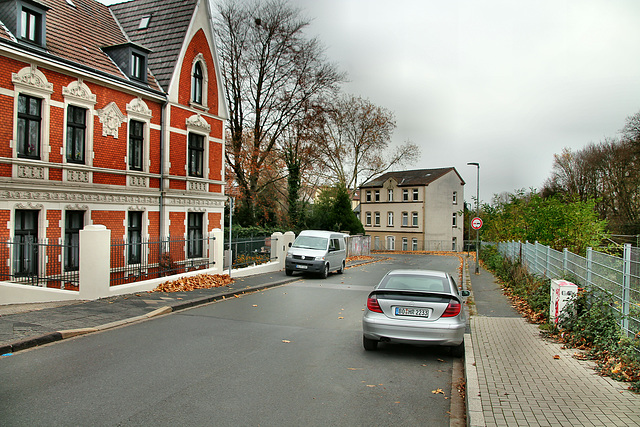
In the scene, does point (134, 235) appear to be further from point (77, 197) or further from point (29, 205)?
point (29, 205)

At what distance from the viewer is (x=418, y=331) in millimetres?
7605

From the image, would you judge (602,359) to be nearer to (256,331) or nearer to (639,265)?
(639,265)

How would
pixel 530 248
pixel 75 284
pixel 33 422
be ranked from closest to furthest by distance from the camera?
1. pixel 33 422
2. pixel 75 284
3. pixel 530 248

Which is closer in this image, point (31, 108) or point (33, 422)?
point (33, 422)

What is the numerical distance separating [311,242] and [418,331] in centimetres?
1454

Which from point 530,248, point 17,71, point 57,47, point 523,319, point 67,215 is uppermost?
point 57,47

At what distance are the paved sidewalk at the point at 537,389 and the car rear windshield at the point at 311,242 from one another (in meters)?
13.4

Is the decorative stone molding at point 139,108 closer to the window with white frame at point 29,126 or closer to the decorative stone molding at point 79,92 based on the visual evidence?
the decorative stone molding at point 79,92

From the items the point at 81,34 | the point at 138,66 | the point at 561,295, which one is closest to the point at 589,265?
the point at 561,295

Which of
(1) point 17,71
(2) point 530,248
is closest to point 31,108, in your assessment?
(1) point 17,71

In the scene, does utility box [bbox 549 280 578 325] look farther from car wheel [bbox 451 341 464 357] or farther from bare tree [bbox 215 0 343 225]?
bare tree [bbox 215 0 343 225]

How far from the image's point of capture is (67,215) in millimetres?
16047

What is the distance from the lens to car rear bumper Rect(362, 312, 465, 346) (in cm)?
754

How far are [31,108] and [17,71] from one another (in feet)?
3.90
